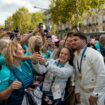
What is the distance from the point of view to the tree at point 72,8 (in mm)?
56128

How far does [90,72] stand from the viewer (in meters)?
6.05

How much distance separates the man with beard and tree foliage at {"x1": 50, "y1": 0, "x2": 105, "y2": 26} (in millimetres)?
49771

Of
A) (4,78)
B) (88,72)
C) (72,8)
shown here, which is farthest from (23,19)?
(4,78)

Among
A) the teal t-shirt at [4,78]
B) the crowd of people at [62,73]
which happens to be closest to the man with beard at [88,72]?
the crowd of people at [62,73]

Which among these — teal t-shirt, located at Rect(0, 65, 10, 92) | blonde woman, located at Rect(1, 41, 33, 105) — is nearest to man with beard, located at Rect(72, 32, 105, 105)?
blonde woman, located at Rect(1, 41, 33, 105)

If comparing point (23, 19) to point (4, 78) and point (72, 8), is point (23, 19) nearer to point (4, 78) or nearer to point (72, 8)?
point (72, 8)

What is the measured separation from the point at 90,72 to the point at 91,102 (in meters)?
0.45

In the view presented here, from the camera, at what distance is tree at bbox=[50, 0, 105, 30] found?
56.1 metres

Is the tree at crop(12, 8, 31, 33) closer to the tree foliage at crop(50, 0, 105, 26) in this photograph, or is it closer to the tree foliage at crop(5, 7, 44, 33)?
the tree foliage at crop(5, 7, 44, 33)

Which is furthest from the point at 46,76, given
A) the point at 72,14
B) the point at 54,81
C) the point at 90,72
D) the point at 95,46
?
the point at 72,14

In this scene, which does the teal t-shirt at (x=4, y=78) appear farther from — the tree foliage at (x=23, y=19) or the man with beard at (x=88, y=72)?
the tree foliage at (x=23, y=19)

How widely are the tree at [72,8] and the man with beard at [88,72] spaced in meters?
49.8

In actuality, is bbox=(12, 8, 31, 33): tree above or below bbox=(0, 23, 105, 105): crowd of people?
below

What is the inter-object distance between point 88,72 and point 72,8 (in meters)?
51.0
